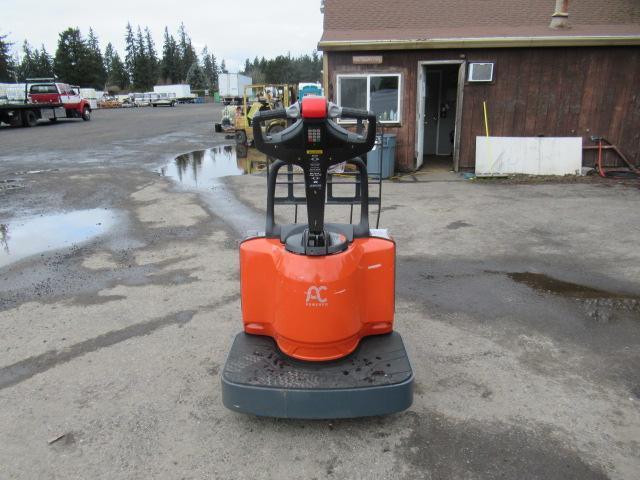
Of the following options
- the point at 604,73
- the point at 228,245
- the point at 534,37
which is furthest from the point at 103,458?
the point at 604,73

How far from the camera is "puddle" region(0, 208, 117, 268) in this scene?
21.9 feet

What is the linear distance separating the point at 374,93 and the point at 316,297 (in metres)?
9.64

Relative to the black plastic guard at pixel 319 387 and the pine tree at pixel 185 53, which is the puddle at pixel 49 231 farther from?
the pine tree at pixel 185 53

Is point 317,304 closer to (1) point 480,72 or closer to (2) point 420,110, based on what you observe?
(2) point 420,110

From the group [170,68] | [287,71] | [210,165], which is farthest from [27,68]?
[210,165]

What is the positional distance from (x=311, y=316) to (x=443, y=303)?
2.34 meters

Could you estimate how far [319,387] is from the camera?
9.23ft

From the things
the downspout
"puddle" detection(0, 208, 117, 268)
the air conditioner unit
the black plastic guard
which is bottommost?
"puddle" detection(0, 208, 117, 268)

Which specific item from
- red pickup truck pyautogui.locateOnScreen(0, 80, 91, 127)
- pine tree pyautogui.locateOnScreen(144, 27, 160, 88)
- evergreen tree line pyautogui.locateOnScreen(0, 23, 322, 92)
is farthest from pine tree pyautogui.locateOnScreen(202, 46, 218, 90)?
red pickup truck pyautogui.locateOnScreen(0, 80, 91, 127)

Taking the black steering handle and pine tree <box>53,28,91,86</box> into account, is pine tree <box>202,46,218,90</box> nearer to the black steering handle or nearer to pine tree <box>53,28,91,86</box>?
pine tree <box>53,28,91,86</box>

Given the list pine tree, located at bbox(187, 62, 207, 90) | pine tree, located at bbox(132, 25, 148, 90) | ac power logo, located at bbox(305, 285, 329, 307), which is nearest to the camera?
ac power logo, located at bbox(305, 285, 329, 307)

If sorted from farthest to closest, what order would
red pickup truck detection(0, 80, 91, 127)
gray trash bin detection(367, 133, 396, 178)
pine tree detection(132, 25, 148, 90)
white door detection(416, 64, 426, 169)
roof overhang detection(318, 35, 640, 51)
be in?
1. pine tree detection(132, 25, 148, 90)
2. red pickup truck detection(0, 80, 91, 127)
3. white door detection(416, 64, 426, 169)
4. gray trash bin detection(367, 133, 396, 178)
5. roof overhang detection(318, 35, 640, 51)

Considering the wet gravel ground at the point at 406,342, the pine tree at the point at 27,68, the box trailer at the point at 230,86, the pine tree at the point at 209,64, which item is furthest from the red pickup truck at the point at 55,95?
the pine tree at the point at 209,64

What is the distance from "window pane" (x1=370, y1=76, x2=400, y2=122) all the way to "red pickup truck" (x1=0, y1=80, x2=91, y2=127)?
2238 cm
